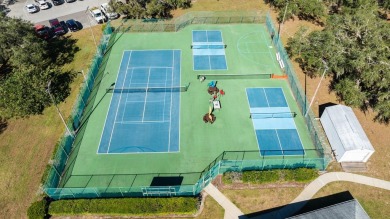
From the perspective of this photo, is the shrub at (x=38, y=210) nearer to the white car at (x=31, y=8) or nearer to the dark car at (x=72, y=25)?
the dark car at (x=72, y=25)

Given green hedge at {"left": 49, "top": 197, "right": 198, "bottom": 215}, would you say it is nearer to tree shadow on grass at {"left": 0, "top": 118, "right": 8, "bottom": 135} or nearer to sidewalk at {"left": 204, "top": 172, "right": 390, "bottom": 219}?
sidewalk at {"left": 204, "top": 172, "right": 390, "bottom": 219}

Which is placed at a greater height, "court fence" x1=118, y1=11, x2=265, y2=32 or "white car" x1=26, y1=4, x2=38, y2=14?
"white car" x1=26, y1=4, x2=38, y2=14

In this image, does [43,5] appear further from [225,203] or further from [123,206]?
[225,203]

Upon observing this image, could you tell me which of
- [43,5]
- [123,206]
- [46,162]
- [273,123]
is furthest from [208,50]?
[43,5]

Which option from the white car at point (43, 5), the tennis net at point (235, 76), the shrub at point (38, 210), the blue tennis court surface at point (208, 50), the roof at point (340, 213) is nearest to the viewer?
the roof at point (340, 213)

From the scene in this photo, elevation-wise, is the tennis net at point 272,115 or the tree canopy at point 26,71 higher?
the tree canopy at point 26,71

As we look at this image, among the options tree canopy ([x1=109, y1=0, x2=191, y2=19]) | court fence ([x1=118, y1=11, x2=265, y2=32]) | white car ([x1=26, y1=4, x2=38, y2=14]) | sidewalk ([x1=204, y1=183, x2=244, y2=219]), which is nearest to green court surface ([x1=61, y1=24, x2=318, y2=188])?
court fence ([x1=118, y1=11, x2=265, y2=32])

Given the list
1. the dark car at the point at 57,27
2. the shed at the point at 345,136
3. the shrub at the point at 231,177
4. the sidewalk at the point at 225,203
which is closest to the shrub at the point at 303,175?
the shed at the point at 345,136
